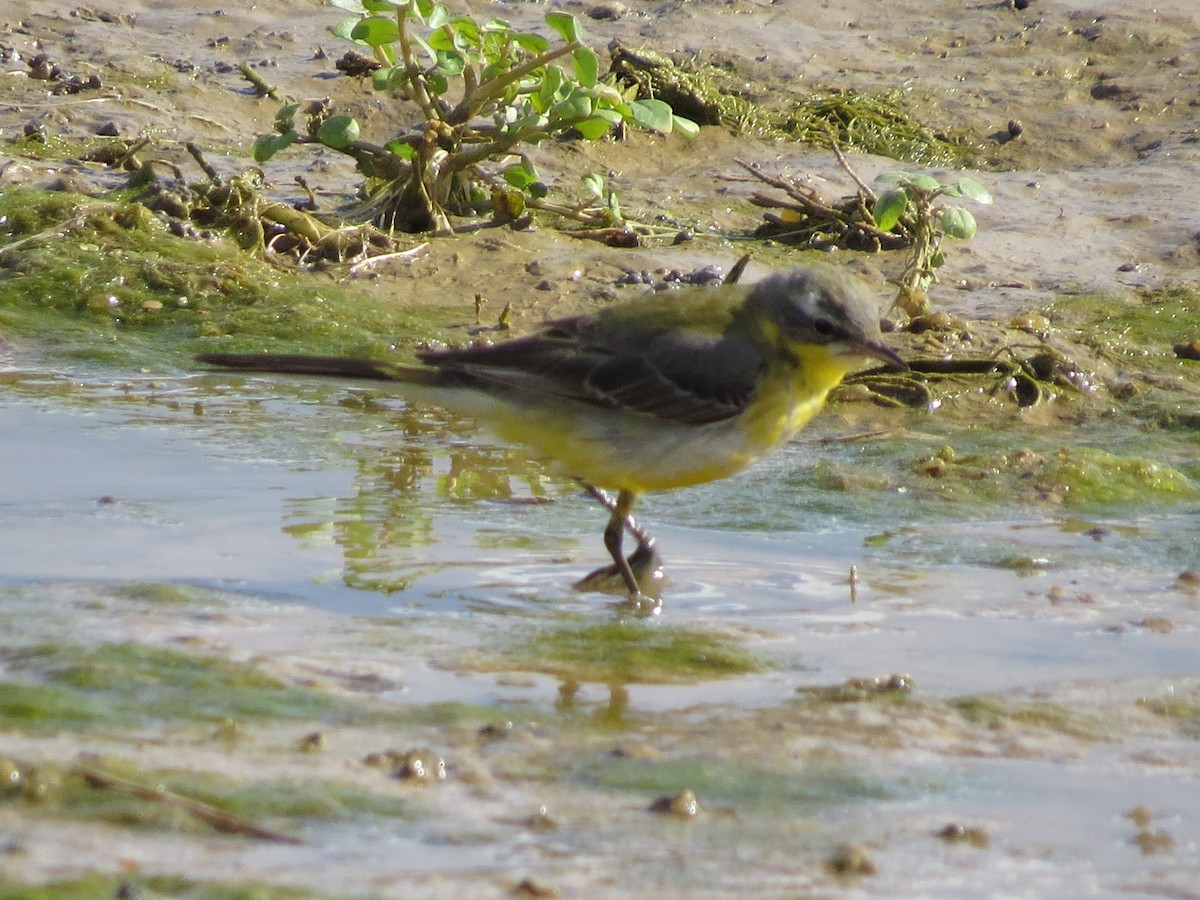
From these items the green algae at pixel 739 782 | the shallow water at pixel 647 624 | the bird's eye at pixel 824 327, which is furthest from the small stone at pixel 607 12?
the green algae at pixel 739 782

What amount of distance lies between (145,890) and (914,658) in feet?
9.24

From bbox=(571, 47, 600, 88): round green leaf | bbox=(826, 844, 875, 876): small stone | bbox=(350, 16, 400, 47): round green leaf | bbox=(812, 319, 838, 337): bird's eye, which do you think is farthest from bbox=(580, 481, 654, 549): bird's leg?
bbox=(350, 16, 400, 47): round green leaf

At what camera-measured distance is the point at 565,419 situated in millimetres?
6371

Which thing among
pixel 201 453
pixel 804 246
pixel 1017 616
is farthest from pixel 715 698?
pixel 804 246

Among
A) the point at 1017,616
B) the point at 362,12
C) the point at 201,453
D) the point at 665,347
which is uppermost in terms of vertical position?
the point at 362,12

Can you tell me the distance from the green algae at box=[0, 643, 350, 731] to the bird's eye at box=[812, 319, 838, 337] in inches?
97.0

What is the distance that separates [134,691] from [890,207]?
19.3 ft

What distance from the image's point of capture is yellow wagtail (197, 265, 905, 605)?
622cm

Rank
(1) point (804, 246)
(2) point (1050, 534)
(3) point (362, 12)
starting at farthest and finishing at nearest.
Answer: (1) point (804, 246)
(3) point (362, 12)
(2) point (1050, 534)

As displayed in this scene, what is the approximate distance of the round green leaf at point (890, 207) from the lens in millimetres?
9461

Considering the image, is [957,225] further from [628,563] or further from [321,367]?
[321,367]

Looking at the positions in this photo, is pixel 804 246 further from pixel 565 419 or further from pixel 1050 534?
pixel 565 419

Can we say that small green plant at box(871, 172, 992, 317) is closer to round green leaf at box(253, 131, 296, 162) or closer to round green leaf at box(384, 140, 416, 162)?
round green leaf at box(384, 140, 416, 162)

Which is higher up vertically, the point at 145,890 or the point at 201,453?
the point at 145,890
